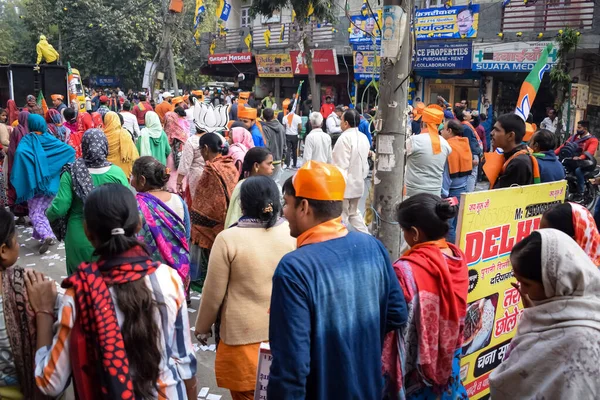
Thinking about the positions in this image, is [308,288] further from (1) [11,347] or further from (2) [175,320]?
(1) [11,347]

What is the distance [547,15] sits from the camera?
14.9m

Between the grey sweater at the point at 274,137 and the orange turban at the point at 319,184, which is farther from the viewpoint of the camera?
the grey sweater at the point at 274,137

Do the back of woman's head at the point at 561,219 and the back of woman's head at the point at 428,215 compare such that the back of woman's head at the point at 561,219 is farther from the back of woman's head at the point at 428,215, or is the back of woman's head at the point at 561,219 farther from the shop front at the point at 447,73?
the shop front at the point at 447,73

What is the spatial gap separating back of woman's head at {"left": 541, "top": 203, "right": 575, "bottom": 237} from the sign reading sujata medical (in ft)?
78.4

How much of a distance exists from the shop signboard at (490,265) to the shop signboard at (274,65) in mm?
20712

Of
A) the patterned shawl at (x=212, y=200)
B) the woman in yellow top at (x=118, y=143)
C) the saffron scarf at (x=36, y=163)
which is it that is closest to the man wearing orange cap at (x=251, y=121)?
the woman in yellow top at (x=118, y=143)

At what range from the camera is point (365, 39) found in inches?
774

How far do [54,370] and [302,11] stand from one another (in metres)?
16.5

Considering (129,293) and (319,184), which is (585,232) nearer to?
(319,184)

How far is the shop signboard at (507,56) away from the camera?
Answer: 49.4 ft

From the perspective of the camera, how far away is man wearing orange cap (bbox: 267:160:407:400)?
198cm

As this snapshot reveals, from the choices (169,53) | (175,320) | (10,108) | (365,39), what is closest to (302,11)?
(365,39)

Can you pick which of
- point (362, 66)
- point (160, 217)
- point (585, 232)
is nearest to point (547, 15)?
point (362, 66)

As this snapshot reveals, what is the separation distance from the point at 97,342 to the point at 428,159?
507 cm
